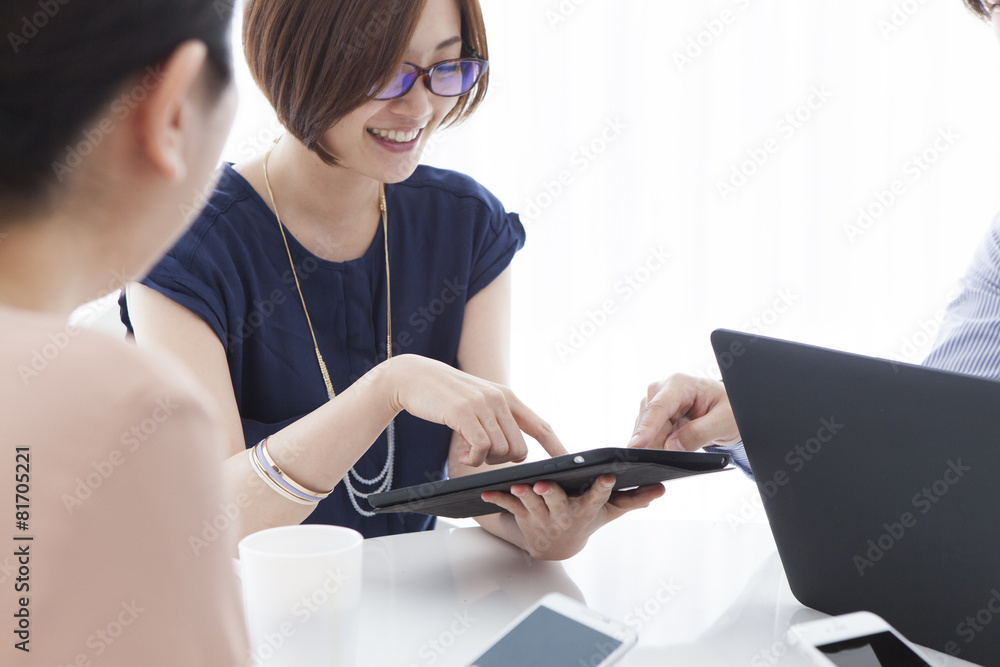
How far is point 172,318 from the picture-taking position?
115 centimetres

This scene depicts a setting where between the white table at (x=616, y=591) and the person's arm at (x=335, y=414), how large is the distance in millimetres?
128

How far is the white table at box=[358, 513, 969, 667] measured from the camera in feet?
2.48

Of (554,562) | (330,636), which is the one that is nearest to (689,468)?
(554,562)

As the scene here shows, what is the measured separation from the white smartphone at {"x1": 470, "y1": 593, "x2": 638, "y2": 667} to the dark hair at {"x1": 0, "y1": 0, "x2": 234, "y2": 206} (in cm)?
48

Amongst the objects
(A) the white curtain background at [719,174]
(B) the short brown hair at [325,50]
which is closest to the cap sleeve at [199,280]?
(B) the short brown hair at [325,50]

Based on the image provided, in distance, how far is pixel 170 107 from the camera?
40 cm

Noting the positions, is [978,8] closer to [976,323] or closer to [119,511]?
[976,323]

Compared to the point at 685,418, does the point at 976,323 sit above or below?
above

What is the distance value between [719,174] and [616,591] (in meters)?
2.01

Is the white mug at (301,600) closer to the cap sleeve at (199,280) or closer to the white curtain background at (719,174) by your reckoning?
the cap sleeve at (199,280)

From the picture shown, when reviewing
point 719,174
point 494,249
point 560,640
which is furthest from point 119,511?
point 719,174

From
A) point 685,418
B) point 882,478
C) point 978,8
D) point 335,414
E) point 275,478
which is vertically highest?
point 978,8

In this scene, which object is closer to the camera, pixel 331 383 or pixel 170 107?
pixel 170 107

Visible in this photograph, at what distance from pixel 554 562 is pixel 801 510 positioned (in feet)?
1.01
